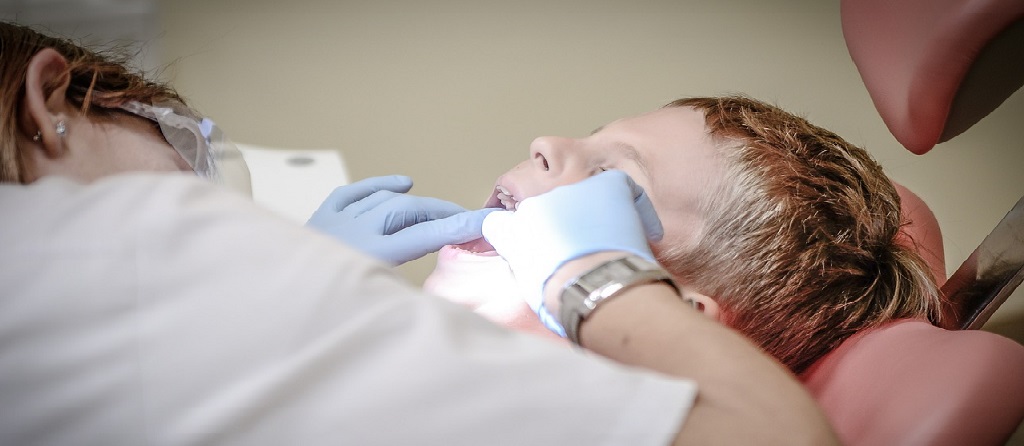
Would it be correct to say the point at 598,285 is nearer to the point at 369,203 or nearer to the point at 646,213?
the point at 646,213

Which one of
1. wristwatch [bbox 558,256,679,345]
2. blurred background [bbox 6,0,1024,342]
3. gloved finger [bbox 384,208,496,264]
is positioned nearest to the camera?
wristwatch [bbox 558,256,679,345]

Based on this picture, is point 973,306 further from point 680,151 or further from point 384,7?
point 384,7

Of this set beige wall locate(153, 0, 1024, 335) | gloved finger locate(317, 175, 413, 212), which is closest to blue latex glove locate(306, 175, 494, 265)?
gloved finger locate(317, 175, 413, 212)

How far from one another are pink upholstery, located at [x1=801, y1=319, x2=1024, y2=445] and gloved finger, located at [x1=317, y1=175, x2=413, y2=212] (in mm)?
Answer: 826

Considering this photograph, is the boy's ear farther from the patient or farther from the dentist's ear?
the dentist's ear

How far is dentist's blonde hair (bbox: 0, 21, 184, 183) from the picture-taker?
0.78m

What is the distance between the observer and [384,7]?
2.27 meters

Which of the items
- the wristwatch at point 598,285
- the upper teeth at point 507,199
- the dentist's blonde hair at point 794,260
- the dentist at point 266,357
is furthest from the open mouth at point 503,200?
the dentist at point 266,357

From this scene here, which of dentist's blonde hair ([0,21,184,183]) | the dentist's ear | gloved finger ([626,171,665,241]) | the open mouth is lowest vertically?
the dentist's ear

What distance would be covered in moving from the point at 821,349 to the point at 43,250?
1043mm

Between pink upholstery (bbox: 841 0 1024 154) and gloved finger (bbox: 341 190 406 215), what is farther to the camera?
gloved finger (bbox: 341 190 406 215)

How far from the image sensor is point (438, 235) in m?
1.26

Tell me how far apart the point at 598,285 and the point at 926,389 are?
0.41 meters

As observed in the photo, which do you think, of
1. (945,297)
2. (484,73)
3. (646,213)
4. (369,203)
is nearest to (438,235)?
(369,203)
